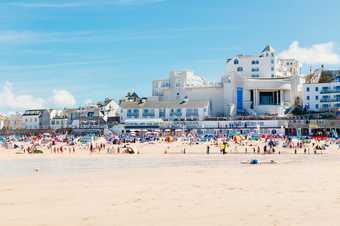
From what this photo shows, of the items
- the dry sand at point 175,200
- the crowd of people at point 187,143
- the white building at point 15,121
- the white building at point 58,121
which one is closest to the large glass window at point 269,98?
the crowd of people at point 187,143

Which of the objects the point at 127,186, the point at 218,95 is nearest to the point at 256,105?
the point at 218,95

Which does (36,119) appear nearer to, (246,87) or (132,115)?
(132,115)

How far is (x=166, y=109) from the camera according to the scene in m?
81.8

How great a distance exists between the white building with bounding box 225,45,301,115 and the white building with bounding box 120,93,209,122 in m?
4.74

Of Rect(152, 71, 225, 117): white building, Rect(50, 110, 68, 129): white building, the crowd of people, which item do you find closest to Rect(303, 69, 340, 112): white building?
the crowd of people

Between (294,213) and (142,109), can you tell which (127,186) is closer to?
(294,213)

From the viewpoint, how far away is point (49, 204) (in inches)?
555

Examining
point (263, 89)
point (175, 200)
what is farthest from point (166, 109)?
point (175, 200)

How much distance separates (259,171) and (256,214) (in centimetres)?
1247

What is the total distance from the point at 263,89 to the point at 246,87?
269cm

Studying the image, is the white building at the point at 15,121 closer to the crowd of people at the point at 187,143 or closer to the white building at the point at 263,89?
the crowd of people at the point at 187,143

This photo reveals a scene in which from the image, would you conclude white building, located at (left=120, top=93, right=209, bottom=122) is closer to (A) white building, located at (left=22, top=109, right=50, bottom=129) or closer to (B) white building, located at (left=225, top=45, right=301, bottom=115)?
(B) white building, located at (left=225, top=45, right=301, bottom=115)

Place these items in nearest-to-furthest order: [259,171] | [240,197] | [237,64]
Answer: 1. [240,197]
2. [259,171]
3. [237,64]

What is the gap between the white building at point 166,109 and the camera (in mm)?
79000
